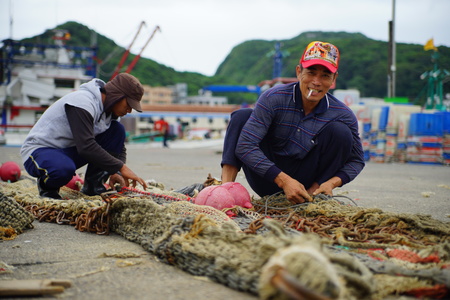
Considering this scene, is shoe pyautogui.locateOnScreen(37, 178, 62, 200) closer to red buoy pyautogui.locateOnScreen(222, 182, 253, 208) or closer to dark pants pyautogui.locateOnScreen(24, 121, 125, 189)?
dark pants pyautogui.locateOnScreen(24, 121, 125, 189)

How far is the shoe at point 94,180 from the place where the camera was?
501cm

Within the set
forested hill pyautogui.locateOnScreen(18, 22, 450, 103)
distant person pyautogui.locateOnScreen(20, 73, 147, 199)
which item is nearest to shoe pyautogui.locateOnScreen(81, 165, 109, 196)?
distant person pyautogui.locateOnScreen(20, 73, 147, 199)

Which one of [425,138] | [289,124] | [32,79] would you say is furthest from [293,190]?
[32,79]

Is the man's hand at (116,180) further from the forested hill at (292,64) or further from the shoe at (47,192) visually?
the forested hill at (292,64)

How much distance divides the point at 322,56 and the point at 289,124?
621mm

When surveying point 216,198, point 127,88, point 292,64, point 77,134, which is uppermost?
point 292,64

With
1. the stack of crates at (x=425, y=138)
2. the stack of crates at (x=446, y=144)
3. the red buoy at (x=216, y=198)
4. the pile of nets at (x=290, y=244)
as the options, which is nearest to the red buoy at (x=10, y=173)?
the pile of nets at (x=290, y=244)

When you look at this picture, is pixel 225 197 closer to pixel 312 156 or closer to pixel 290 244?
pixel 312 156

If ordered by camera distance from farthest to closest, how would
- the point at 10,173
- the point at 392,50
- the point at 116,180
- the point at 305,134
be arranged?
the point at 392,50
the point at 10,173
the point at 116,180
the point at 305,134

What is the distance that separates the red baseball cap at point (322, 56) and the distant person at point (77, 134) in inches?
64.8

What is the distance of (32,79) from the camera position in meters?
42.6

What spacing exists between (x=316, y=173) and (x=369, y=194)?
2.54 metres

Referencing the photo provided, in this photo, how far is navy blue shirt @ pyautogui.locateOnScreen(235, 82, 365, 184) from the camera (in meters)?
3.99

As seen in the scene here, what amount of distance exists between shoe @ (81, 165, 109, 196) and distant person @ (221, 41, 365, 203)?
150 cm
